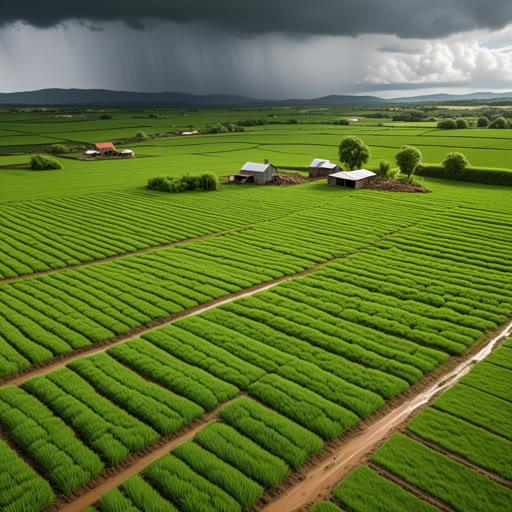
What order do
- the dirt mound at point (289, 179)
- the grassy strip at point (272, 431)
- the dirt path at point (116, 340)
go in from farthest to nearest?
the dirt mound at point (289, 179) < the dirt path at point (116, 340) < the grassy strip at point (272, 431)

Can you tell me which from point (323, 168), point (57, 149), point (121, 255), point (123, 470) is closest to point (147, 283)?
point (121, 255)

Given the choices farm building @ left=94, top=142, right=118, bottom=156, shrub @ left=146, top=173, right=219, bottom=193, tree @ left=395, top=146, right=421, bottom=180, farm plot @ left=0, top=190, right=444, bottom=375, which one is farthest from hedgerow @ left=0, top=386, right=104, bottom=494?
farm building @ left=94, top=142, right=118, bottom=156

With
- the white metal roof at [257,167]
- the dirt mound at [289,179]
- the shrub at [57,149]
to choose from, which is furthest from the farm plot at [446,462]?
the shrub at [57,149]

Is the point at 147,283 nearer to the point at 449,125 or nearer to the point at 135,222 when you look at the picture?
the point at 135,222

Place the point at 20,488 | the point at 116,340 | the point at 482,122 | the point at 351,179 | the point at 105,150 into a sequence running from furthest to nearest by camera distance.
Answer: the point at 482,122 → the point at 105,150 → the point at 351,179 → the point at 116,340 → the point at 20,488

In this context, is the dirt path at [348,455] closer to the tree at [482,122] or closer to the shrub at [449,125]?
the shrub at [449,125]

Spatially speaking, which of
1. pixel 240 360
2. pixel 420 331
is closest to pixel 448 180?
pixel 420 331
